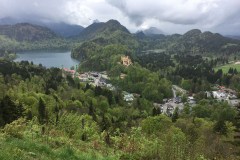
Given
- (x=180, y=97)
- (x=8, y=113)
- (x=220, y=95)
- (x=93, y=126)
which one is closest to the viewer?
(x=8, y=113)

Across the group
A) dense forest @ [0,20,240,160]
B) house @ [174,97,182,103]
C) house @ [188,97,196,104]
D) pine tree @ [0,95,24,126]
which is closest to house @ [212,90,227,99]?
dense forest @ [0,20,240,160]

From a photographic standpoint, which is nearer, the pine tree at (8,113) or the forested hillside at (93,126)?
the forested hillside at (93,126)

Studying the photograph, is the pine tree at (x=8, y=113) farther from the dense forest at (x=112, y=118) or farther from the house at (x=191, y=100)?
the house at (x=191, y=100)

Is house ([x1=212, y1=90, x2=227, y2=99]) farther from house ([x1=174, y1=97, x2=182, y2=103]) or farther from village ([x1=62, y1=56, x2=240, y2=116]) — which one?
house ([x1=174, y1=97, x2=182, y2=103])

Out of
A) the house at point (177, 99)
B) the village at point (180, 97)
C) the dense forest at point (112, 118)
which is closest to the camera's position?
the dense forest at point (112, 118)

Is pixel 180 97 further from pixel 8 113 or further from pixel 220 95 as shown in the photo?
pixel 8 113

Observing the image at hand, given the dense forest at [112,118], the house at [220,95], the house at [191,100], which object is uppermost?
the dense forest at [112,118]

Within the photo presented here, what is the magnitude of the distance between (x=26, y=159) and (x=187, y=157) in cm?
593

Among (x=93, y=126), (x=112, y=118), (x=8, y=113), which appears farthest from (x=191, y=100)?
(x=8, y=113)

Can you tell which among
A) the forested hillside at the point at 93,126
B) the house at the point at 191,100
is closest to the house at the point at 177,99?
the house at the point at 191,100

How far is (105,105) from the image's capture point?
305 ft

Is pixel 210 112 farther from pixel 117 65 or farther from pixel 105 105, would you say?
pixel 117 65

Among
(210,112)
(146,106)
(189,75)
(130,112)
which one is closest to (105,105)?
(130,112)

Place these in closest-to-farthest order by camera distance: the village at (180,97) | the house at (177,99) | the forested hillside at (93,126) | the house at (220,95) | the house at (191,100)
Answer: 1. the forested hillside at (93,126)
2. the village at (180,97)
3. the house at (191,100)
4. the house at (177,99)
5. the house at (220,95)
